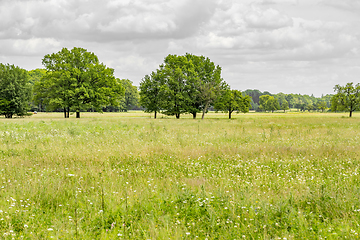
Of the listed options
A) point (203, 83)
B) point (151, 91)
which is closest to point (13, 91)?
point (151, 91)

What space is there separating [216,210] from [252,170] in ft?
11.2

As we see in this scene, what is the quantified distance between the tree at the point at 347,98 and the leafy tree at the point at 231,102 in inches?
932

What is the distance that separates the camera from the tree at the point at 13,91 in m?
52.4

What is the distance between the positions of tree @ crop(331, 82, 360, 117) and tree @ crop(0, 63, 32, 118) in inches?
3127

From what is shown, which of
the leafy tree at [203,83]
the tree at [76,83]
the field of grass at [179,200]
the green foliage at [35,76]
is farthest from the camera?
the green foliage at [35,76]

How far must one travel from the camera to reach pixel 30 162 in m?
8.90

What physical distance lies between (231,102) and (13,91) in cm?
5200

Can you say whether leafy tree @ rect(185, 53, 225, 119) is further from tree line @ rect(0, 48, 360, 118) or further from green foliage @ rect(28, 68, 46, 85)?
green foliage @ rect(28, 68, 46, 85)

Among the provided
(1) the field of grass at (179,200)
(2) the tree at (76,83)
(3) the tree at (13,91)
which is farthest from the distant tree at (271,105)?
(1) the field of grass at (179,200)

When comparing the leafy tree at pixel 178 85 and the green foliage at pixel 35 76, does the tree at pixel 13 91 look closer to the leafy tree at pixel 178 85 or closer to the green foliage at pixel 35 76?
the leafy tree at pixel 178 85

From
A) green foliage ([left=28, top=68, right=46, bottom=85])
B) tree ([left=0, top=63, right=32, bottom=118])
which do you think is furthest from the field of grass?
green foliage ([left=28, top=68, right=46, bottom=85])

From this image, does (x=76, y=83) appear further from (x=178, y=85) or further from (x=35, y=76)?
(x=35, y=76)

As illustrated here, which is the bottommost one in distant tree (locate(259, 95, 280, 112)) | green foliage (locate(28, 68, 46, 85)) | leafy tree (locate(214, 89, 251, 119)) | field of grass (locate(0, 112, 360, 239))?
field of grass (locate(0, 112, 360, 239))

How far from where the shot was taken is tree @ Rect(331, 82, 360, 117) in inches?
2415
